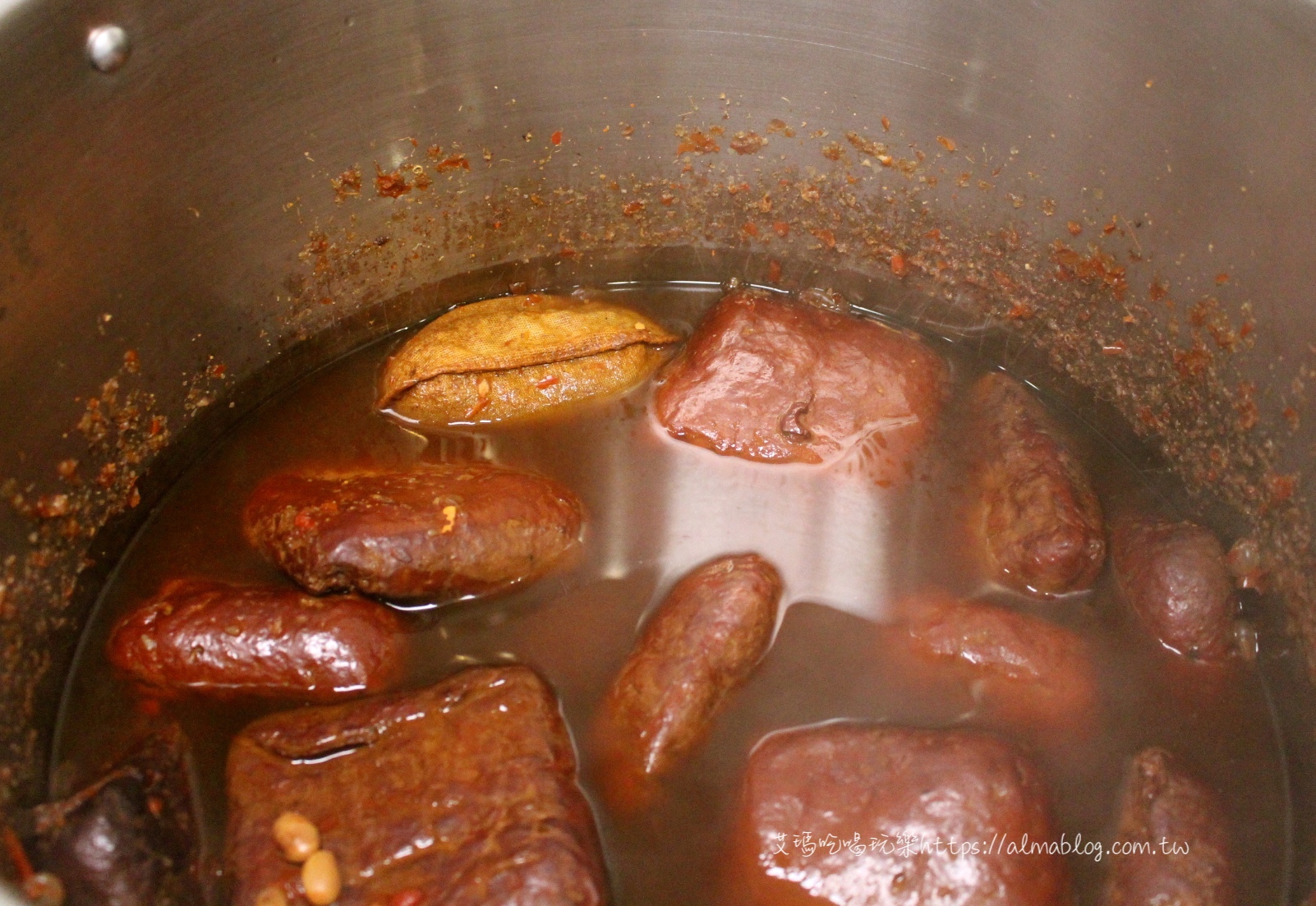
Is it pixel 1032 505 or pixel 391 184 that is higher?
pixel 391 184

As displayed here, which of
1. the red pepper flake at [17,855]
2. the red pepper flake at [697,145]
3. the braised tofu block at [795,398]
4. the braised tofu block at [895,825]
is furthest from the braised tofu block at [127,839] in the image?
the red pepper flake at [697,145]

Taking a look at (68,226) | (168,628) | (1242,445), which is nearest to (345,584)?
(168,628)

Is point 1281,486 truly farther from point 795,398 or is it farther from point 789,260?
point 789,260

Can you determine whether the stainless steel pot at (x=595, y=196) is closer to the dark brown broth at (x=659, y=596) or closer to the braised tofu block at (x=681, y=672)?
the dark brown broth at (x=659, y=596)

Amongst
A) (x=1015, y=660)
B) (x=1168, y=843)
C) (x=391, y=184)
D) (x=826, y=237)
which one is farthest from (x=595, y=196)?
(x=1168, y=843)

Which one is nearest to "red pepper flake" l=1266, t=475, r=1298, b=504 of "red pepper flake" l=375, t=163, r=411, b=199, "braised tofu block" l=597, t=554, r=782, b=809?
"braised tofu block" l=597, t=554, r=782, b=809

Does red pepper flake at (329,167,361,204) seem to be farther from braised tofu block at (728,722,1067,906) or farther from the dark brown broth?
braised tofu block at (728,722,1067,906)
